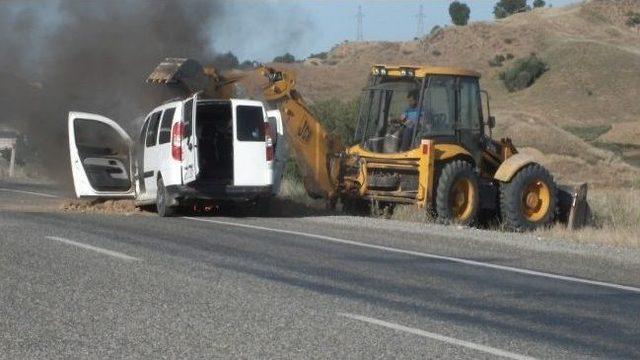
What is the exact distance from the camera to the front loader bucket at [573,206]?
2225 centimetres

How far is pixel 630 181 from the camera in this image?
44.2 metres

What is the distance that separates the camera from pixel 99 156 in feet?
73.9

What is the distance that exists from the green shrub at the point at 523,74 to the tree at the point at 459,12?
1422 inches

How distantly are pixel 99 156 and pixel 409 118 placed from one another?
5.97 meters

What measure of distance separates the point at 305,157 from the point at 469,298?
10.8 meters

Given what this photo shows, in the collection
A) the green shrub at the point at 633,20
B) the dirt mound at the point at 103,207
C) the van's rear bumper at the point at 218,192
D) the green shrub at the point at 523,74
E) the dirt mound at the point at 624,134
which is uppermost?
the green shrub at the point at 633,20

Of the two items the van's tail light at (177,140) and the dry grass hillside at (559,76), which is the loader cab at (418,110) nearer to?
the van's tail light at (177,140)

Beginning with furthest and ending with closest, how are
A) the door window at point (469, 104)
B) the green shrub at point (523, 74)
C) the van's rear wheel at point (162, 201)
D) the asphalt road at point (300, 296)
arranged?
1. the green shrub at point (523, 74)
2. the door window at point (469, 104)
3. the van's rear wheel at point (162, 201)
4. the asphalt road at point (300, 296)

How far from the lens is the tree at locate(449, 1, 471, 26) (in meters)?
123

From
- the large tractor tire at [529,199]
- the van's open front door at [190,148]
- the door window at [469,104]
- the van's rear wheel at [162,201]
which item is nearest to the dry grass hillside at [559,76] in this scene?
the large tractor tire at [529,199]

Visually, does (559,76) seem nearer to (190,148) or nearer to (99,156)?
(99,156)

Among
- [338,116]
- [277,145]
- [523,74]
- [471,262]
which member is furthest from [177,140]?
[523,74]

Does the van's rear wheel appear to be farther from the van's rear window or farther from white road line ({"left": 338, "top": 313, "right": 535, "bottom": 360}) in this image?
white road line ({"left": 338, "top": 313, "right": 535, "bottom": 360})

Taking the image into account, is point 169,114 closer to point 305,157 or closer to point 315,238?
point 305,157
